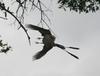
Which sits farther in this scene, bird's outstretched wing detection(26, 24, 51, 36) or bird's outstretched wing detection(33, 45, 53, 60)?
bird's outstretched wing detection(26, 24, 51, 36)

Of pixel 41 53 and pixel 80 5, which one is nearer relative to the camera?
pixel 41 53

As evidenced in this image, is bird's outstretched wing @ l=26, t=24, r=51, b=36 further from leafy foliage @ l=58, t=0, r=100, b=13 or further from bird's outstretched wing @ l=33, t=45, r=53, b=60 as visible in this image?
leafy foliage @ l=58, t=0, r=100, b=13

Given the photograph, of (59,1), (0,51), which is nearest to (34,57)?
(0,51)

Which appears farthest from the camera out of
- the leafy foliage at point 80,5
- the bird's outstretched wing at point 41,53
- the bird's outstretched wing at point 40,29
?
the leafy foliage at point 80,5

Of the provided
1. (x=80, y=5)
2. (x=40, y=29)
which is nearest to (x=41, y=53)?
(x=40, y=29)

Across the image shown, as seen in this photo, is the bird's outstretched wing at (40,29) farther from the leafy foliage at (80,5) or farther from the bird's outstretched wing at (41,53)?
the leafy foliage at (80,5)

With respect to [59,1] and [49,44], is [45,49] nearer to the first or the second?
[49,44]

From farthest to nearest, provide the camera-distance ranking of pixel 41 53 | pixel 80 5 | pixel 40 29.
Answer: pixel 80 5 → pixel 40 29 → pixel 41 53

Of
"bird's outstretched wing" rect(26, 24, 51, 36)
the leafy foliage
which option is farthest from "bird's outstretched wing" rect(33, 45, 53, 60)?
the leafy foliage

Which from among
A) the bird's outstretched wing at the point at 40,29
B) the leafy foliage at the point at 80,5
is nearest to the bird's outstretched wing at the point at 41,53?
the bird's outstretched wing at the point at 40,29

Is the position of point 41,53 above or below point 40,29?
below

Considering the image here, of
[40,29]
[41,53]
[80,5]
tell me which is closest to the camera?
[41,53]

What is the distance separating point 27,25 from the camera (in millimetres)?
3883

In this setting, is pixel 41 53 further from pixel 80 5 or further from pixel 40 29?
pixel 80 5
